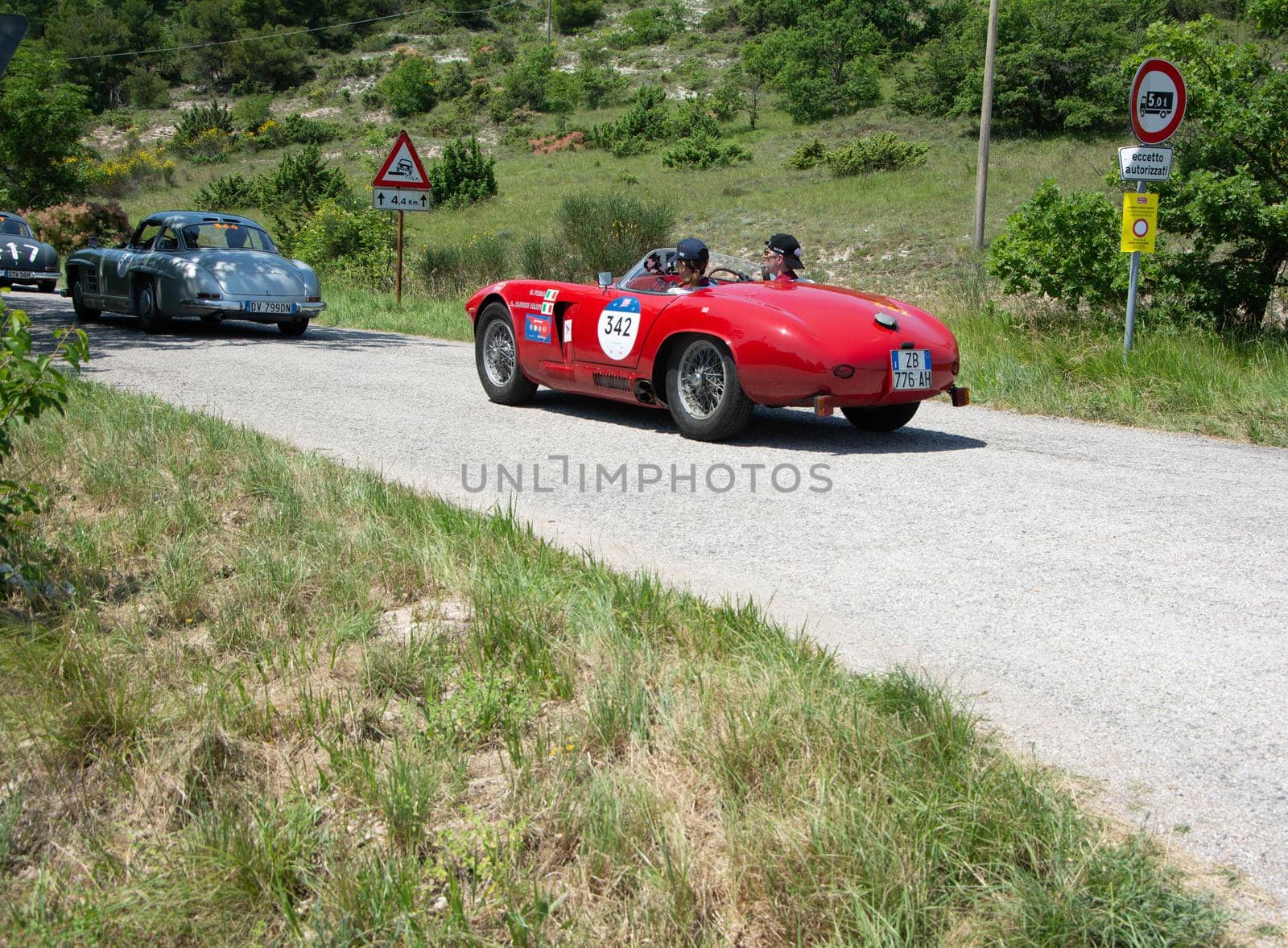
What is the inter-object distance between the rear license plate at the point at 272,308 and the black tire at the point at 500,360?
553cm

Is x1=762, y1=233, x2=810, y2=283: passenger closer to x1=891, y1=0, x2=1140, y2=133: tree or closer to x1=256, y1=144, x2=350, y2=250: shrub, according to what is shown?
x1=256, y1=144, x2=350, y2=250: shrub

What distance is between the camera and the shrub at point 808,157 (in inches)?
1777

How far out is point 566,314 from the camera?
818 cm

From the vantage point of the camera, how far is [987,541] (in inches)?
194

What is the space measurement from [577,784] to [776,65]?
223 feet

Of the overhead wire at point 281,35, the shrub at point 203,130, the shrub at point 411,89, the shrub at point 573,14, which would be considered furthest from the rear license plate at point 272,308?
the shrub at point 573,14

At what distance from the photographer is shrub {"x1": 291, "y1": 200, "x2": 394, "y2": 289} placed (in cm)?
2325

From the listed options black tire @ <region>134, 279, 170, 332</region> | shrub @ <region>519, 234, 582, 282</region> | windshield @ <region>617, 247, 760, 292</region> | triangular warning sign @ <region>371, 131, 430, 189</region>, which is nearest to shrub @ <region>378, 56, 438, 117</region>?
shrub @ <region>519, 234, 582, 282</region>

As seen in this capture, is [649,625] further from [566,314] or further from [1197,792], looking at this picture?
[566,314]

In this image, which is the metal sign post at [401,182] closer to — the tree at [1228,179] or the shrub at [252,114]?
the tree at [1228,179]

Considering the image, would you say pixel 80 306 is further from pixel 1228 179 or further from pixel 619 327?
pixel 1228 179

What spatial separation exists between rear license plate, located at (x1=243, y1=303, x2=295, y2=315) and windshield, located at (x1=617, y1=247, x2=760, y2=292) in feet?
23.0

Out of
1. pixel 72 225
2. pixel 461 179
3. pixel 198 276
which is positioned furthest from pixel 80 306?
→ pixel 461 179

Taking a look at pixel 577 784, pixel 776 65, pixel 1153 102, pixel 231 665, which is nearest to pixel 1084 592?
pixel 577 784
